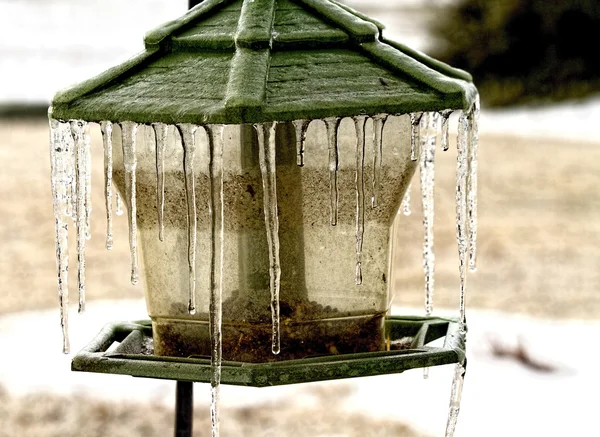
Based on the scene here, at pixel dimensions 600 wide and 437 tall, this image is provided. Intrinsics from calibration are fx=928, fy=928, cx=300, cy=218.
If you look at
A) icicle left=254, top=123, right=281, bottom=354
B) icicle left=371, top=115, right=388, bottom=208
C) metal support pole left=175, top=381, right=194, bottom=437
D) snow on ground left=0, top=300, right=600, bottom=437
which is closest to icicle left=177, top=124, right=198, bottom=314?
icicle left=254, top=123, right=281, bottom=354

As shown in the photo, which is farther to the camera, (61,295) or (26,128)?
(26,128)

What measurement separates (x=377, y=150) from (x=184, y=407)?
907mm

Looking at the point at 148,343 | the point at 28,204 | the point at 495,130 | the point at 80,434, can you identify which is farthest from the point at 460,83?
the point at 495,130

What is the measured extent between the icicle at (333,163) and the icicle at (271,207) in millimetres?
105

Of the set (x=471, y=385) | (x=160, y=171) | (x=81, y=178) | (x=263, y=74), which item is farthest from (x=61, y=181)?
(x=471, y=385)

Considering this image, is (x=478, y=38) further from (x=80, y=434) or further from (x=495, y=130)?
(x=80, y=434)

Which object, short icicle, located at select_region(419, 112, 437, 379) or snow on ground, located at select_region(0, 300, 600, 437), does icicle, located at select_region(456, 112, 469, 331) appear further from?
snow on ground, located at select_region(0, 300, 600, 437)

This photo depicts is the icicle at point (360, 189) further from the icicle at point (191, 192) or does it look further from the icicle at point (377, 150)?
the icicle at point (191, 192)

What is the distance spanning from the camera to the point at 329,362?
5.49 ft

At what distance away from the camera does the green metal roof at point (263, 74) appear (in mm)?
1592

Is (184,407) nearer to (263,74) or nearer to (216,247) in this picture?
(216,247)

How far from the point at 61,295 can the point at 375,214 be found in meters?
0.68

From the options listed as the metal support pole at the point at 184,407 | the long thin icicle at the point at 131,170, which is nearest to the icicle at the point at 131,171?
the long thin icicle at the point at 131,170

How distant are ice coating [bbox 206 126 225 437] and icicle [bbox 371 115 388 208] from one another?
0.33 meters
